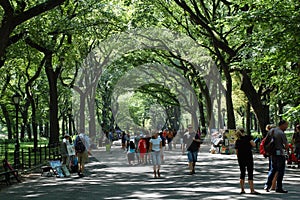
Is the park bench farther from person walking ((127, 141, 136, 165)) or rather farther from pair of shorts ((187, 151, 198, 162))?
person walking ((127, 141, 136, 165))

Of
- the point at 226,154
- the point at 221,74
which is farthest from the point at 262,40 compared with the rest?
the point at 221,74

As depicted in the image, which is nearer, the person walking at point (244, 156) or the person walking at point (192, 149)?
the person walking at point (244, 156)

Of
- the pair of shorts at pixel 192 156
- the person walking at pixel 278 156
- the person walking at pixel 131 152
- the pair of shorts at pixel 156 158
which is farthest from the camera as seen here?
the person walking at pixel 131 152

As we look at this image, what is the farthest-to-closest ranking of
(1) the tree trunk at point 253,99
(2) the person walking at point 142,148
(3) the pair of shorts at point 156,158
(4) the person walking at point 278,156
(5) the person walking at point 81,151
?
(1) the tree trunk at point 253,99
(2) the person walking at point 142,148
(5) the person walking at point 81,151
(3) the pair of shorts at point 156,158
(4) the person walking at point 278,156

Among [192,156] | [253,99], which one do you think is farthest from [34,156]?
[253,99]

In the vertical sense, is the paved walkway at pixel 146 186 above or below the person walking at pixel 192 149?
below

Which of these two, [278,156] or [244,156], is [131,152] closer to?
[244,156]

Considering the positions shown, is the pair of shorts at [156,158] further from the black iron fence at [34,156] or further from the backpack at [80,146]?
the black iron fence at [34,156]

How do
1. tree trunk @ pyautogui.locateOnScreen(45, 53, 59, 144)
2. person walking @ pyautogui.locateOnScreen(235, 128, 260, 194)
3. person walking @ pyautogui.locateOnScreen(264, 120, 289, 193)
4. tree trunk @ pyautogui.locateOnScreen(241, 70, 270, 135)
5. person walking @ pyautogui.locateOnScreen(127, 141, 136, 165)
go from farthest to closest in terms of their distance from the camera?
tree trunk @ pyautogui.locateOnScreen(45, 53, 59, 144), tree trunk @ pyautogui.locateOnScreen(241, 70, 270, 135), person walking @ pyautogui.locateOnScreen(127, 141, 136, 165), person walking @ pyautogui.locateOnScreen(264, 120, 289, 193), person walking @ pyautogui.locateOnScreen(235, 128, 260, 194)

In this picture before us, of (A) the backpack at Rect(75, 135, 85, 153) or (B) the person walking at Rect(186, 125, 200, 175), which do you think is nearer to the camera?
(B) the person walking at Rect(186, 125, 200, 175)

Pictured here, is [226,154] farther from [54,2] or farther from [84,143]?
[54,2]

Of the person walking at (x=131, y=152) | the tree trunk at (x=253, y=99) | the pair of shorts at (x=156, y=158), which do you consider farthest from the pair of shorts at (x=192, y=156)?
the tree trunk at (x=253, y=99)

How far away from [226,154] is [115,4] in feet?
39.7

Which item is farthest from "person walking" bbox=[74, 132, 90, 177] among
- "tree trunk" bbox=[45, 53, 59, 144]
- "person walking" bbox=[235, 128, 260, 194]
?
"tree trunk" bbox=[45, 53, 59, 144]
